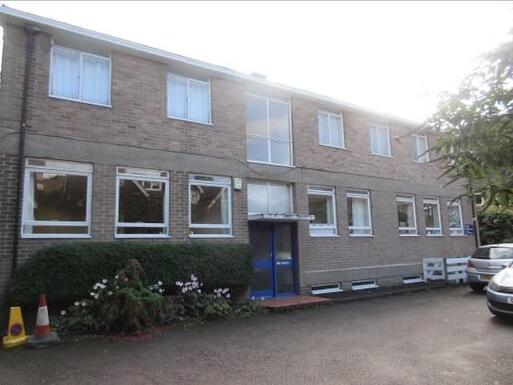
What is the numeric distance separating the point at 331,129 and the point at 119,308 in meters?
9.40

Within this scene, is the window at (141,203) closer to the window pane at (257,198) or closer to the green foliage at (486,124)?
the window pane at (257,198)

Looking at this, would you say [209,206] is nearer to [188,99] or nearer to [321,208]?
[188,99]

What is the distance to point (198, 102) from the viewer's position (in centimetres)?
1152

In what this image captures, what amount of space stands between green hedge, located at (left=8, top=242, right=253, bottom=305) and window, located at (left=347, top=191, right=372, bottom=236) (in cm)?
477

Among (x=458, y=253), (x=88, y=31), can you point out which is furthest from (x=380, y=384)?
(x=458, y=253)

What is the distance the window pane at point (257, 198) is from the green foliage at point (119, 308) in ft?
13.6

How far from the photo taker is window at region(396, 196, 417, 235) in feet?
52.2

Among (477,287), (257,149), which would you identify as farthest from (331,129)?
(477,287)

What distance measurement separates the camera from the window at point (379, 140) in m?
15.8

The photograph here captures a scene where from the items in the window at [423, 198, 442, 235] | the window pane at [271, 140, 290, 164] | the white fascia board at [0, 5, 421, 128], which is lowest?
the window at [423, 198, 442, 235]

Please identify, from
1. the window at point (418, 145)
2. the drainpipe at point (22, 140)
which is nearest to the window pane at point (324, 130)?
the window at point (418, 145)

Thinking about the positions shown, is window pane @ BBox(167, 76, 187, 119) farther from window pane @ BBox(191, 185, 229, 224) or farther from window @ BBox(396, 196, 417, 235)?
window @ BBox(396, 196, 417, 235)

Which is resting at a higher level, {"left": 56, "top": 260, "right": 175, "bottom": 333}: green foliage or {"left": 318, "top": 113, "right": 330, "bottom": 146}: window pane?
{"left": 318, "top": 113, "right": 330, "bottom": 146}: window pane

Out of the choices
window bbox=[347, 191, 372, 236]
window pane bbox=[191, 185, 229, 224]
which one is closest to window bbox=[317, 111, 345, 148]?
window bbox=[347, 191, 372, 236]
